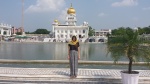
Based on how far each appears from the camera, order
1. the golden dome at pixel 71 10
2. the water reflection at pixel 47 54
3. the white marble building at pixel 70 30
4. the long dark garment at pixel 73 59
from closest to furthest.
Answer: the long dark garment at pixel 73 59, the water reflection at pixel 47 54, the golden dome at pixel 71 10, the white marble building at pixel 70 30

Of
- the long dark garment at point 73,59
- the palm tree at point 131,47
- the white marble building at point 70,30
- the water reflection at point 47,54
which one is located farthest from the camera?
the white marble building at point 70,30

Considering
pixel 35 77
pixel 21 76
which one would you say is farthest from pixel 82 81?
pixel 21 76

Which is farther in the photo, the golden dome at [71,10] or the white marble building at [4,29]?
the white marble building at [4,29]

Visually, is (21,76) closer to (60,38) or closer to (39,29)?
(60,38)

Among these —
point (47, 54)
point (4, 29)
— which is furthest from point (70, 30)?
point (47, 54)

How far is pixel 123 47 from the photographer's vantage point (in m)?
7.08

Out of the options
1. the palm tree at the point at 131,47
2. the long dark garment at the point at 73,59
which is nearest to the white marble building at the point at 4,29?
the long dark garment at the point at 73,59

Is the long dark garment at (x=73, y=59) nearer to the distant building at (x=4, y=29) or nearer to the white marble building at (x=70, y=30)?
the white marble building at (x=70, y=30)

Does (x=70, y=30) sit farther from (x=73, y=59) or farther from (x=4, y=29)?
(x=73, y=59)

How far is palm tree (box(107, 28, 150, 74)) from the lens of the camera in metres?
6.94

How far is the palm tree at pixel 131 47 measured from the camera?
22.8 ft

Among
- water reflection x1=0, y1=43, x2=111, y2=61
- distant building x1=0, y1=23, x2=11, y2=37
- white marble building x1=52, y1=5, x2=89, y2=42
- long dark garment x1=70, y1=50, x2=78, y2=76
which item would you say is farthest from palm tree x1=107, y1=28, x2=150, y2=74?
distant building x1=0, y1=23, x2=11, y2=37

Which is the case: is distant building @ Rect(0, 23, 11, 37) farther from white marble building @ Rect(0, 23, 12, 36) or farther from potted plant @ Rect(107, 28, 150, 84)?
potted plant @ Rect(107, 28, 150, 84)

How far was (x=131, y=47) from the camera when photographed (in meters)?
6.92
